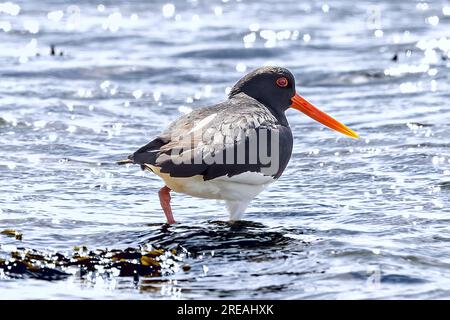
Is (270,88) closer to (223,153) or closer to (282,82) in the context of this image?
(282,82)

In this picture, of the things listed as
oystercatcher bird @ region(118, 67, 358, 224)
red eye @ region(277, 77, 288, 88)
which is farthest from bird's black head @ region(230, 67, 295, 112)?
oystercatcher bird @ region(118, 67, 358, 224)

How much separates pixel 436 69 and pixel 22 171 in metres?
7.20

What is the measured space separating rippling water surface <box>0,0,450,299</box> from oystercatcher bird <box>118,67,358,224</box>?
0.35m

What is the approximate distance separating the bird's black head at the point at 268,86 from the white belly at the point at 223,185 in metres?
0.98

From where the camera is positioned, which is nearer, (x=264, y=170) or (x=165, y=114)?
(x=264, y=170)

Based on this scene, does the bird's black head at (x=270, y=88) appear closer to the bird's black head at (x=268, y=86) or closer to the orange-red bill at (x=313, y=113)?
the bird's black head at (x=268, y=86)

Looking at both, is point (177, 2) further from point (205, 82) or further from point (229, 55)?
point (205, 82)

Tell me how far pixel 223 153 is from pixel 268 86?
4.46 feet

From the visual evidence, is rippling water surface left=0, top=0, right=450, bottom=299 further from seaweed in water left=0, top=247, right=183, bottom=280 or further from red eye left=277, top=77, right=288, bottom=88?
red eye left=277, top=77, right=288, bottom=88

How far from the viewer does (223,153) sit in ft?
23.0

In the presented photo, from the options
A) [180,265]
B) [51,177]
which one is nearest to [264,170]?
[180,265]

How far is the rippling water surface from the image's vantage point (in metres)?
6.52

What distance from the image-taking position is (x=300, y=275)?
21.0ft
